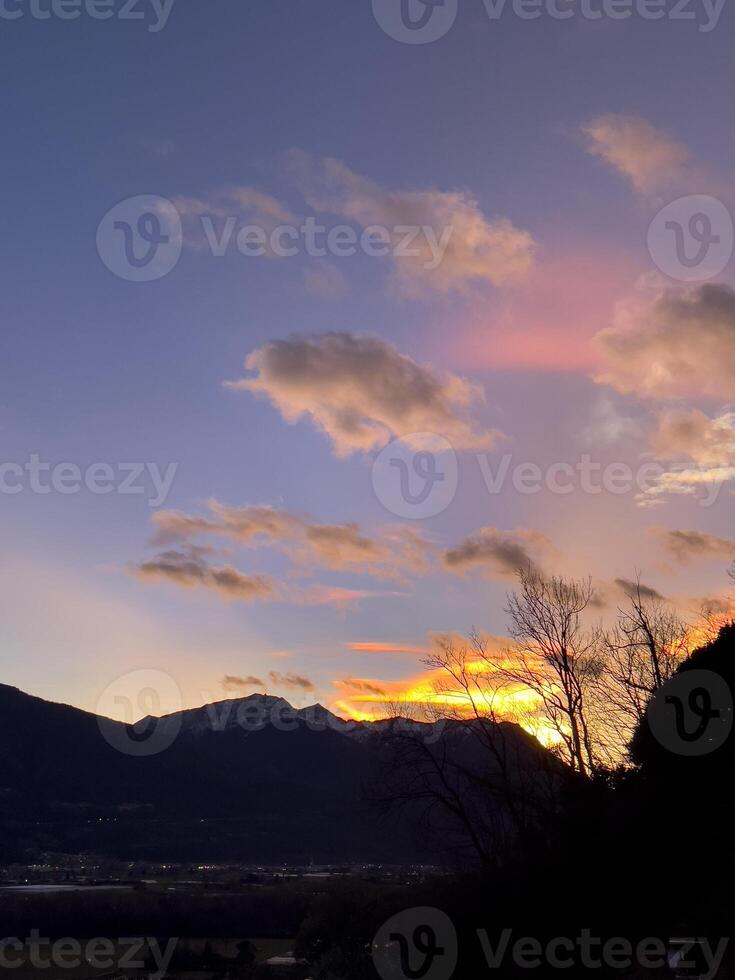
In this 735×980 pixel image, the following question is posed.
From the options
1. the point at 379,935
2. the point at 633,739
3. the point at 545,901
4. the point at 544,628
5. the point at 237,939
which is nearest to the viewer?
the point at 545,901

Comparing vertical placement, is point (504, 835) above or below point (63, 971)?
above

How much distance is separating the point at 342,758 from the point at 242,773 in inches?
702

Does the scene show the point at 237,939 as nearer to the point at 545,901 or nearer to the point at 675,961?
the point at 545,901

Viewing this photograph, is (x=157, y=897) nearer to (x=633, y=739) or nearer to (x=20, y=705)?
(x=20, y=705)

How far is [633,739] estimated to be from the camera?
85.9 feet

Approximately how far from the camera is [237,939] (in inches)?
3447

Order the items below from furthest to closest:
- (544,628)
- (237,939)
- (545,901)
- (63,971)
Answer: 1. (237,939)
2. (63,971)
3. (544,628)
4. (545,901)

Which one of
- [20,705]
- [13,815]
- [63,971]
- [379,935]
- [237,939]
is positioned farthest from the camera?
[20,705]

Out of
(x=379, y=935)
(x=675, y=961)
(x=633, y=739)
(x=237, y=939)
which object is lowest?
(x=237, y=939)

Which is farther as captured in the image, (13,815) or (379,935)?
(13,815)

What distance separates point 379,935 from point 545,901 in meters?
10.6

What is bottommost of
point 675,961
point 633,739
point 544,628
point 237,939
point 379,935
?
point 237,939

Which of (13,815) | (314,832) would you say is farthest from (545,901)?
(314,832)

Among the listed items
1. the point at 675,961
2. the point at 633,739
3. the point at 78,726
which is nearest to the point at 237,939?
the point at 78,726
